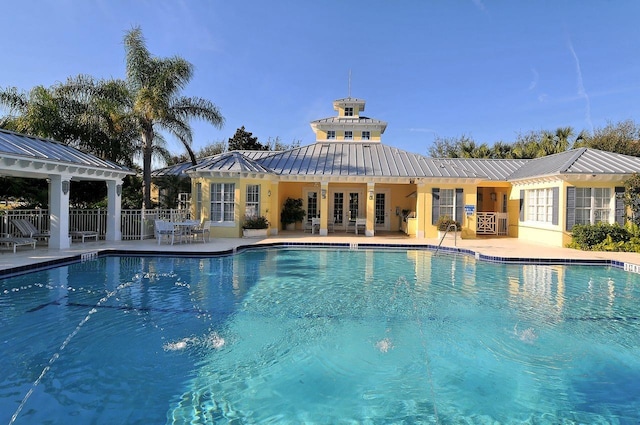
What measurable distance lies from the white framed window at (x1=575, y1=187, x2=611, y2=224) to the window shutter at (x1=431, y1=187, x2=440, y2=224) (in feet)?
19.3

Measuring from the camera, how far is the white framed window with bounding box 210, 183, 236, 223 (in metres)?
17.1

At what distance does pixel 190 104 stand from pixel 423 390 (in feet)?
60.0

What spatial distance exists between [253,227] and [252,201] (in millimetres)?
1355

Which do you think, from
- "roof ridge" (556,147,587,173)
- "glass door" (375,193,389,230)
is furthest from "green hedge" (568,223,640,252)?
"glass door" (375,193,389,230)

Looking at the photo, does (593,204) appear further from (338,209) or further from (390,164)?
(338,209)

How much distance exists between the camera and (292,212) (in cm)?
2025

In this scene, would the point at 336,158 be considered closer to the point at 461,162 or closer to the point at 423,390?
the point at 461,162

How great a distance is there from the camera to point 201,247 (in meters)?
13.5

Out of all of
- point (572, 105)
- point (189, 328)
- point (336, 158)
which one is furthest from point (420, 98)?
point (189, 328)

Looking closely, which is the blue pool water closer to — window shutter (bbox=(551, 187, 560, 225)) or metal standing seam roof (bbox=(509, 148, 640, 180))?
window shutter (bbox=(551, 187, 560, 225))

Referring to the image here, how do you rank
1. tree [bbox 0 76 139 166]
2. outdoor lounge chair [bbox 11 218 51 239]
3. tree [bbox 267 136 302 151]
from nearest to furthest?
outdoor lounge chair [bbox 11 218 51 239] < tree [bbox 0 76 139 166] < tree [bbox 267 136 302 151]

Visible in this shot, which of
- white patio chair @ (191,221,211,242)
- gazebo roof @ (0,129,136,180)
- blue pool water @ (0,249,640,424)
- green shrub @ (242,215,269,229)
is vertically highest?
gazebo roof @ (0,129,136,180)

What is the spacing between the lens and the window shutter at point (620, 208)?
14852 millimetres

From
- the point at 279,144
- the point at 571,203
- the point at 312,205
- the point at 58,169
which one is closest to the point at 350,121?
the point at 312,205
